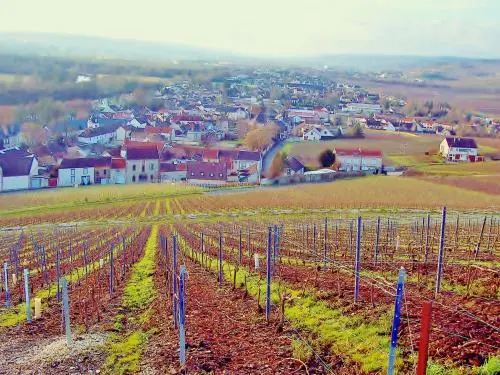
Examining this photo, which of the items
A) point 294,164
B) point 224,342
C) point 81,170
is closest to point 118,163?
point 81,170

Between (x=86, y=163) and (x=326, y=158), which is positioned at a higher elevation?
(x=326, y=158)

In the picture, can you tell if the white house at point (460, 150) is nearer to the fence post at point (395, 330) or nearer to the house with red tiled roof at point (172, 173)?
the house with red tiled roof at point (172, 173)

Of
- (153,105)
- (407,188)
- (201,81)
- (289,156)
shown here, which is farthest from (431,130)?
(201,81)

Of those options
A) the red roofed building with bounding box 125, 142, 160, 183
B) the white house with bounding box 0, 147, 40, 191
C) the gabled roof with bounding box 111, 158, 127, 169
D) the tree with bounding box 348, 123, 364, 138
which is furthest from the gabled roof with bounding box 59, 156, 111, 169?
the tree with bounding box 348, 123, 364, 138

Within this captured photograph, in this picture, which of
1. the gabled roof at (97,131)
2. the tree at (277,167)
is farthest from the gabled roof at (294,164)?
the gabled roof at (97,131)

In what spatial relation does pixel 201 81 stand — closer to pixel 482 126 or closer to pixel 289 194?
pixel 482 126

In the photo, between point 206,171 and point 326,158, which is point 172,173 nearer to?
point 206,171
